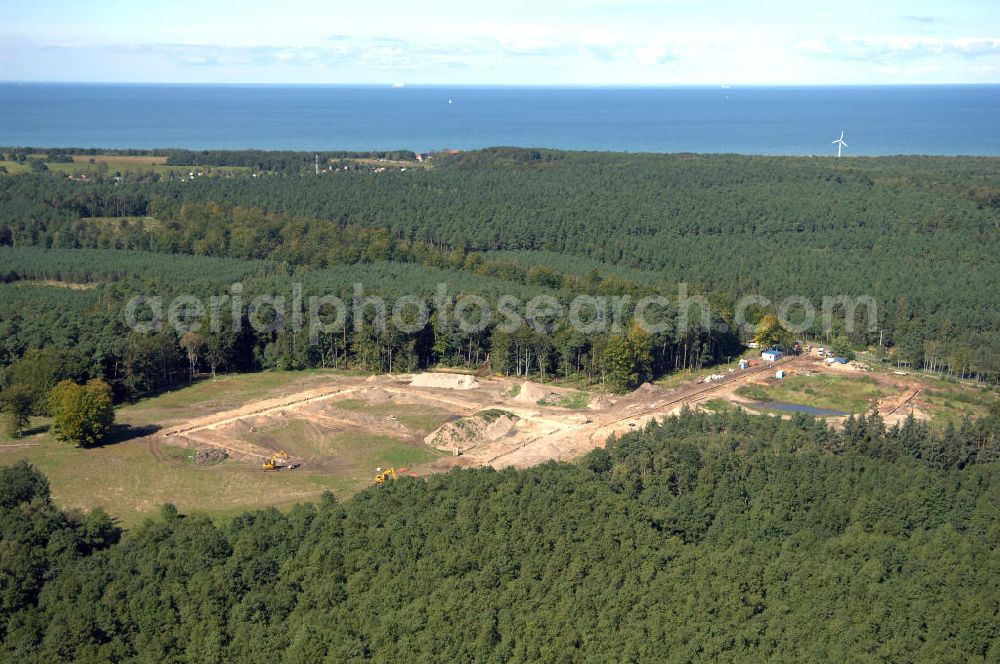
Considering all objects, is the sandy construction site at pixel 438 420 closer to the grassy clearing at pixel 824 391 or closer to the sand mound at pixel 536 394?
the sand mound at pixel 536 394

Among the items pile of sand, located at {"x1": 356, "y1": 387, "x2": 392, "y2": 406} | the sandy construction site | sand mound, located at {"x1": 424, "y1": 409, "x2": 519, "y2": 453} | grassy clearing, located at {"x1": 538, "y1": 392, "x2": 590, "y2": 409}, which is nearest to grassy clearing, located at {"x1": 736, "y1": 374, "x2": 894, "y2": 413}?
the sandy construction site

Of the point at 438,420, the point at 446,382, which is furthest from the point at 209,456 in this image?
the point at 446,382

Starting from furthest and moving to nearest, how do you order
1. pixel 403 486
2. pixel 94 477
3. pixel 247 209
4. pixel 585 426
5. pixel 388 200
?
pixel 388 200
pixel 247 209
pixel 585 426
pixel 94 477
pixel 403 486

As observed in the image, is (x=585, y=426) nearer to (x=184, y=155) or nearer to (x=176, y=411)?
(x=176, y=411)

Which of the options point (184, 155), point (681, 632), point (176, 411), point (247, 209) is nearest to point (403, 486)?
point (681, 632)

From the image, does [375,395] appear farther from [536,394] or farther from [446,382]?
[536,394]
